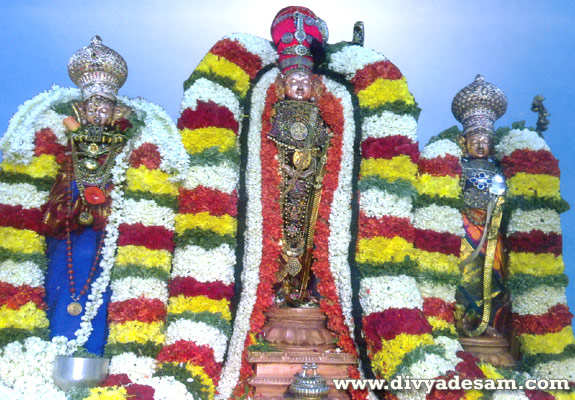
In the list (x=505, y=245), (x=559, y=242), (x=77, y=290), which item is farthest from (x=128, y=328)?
(x=559, y=242)

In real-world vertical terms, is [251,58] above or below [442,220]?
above

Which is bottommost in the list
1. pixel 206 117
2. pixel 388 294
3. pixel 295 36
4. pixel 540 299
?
pixel 540 299

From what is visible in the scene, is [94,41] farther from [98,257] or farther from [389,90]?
[389,90]

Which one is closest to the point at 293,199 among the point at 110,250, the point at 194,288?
the point at 194,288

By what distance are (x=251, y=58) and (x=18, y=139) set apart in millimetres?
2590

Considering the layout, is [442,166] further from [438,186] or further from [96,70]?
[96,70]

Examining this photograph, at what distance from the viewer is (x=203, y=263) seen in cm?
519

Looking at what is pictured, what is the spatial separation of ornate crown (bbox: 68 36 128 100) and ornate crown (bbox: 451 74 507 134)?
4.15 metres

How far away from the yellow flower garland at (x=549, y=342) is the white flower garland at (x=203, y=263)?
3.42m

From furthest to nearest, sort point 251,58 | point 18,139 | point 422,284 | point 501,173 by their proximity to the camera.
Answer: point 501,173
point 251,58
point 422,284
point 18,139

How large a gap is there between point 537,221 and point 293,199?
9.30 ft

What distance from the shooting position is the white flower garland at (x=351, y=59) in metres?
6.30

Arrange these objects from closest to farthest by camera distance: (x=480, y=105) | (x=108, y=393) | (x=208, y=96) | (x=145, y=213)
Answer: (x=108, y=393), (x=145, y=213), (x=208, y=96), (x=480, y=105)

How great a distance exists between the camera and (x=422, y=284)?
5.72 metres
